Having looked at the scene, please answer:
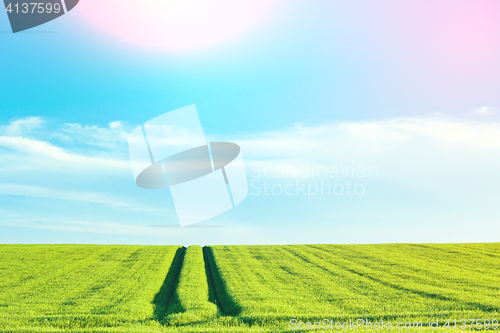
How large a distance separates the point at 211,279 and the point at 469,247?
38888mm

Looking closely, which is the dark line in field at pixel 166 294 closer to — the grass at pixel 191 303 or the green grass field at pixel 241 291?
the green grass field at pixel 241 291

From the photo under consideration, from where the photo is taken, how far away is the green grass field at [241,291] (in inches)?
691

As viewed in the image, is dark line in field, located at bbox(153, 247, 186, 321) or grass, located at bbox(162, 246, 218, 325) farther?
dark line in field, located at bbox(153, 247, 186, 321)

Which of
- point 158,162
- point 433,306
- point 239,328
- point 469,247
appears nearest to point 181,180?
point 158,162

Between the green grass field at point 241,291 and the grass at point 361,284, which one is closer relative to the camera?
the green grass field at point 241,291

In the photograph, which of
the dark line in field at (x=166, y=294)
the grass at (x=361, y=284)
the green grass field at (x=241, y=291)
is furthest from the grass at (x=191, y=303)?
the grass at (x=361, y=284)

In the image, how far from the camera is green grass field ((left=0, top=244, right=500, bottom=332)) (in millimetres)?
17547

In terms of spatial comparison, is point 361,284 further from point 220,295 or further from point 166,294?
point 166,294

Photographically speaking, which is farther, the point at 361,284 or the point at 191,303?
the point at 361,284

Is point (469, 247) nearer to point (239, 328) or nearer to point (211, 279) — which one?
point (211, 279)

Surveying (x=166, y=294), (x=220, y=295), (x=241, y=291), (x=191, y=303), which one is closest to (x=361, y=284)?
(x=241, y=291)

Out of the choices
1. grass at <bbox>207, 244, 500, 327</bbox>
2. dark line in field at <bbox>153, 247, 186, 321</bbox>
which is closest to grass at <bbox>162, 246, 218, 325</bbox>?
dark line in field at <bbox>153, 247, 186, 321</bbox>

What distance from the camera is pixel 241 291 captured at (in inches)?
920

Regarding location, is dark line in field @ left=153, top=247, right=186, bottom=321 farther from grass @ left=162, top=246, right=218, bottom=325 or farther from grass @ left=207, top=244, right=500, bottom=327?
grass @ left=207, top=244, right=500, bottom=327
